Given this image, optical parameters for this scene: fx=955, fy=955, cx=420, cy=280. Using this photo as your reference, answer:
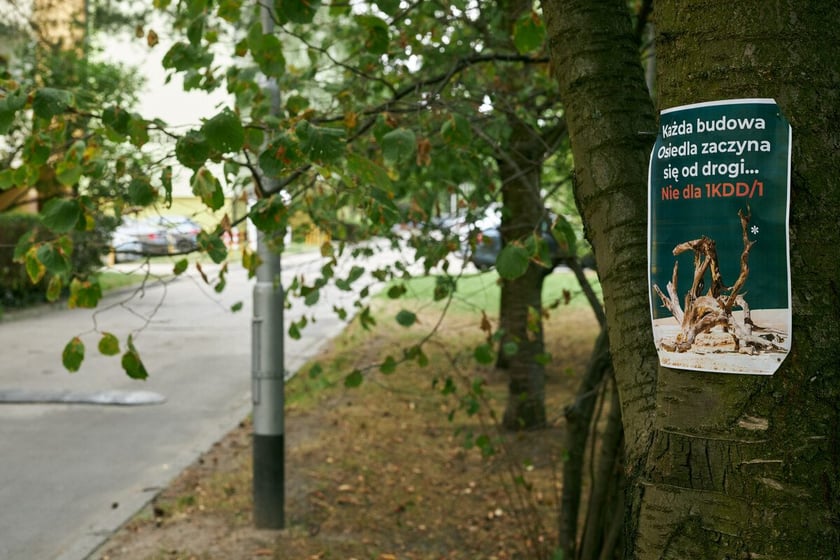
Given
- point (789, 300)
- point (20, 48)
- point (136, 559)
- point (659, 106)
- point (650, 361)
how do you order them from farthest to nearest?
1. point (20, 48)
2. point (136, 559)
3. point (650, 361)
4. point (659, 106)
5. point (789, 300)

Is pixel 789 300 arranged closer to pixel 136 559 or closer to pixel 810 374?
pixel 810 374

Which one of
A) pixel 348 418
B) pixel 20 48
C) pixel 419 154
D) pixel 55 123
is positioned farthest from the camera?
pixel 20 48

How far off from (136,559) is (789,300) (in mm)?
4777

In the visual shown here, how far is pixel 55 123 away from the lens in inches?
151

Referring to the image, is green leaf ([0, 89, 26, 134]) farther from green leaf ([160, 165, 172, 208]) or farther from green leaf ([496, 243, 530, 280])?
green leaf ([496, 243, 530, 280])


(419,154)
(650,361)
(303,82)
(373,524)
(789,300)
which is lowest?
(373,524)

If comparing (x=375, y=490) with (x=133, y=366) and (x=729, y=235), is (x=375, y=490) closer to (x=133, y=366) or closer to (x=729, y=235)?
(x=133, y=366)

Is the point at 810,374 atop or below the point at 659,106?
below

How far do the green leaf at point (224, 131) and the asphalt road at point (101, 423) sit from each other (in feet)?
2.39

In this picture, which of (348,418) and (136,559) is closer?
(136,559)

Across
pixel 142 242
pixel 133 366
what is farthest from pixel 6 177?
pixel 133 366

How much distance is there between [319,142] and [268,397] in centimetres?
346

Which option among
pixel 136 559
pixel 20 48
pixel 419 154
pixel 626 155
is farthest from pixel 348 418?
pixel 20 48

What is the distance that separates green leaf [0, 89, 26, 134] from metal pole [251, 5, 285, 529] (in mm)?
A: 2983
